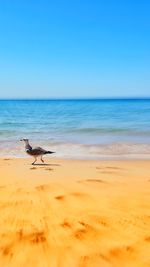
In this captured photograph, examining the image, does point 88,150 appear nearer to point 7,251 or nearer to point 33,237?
point 33,237

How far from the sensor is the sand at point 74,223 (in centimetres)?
406

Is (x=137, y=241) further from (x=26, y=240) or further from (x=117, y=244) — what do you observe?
(x=26, y=240)

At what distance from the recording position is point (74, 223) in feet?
Result: 16.5

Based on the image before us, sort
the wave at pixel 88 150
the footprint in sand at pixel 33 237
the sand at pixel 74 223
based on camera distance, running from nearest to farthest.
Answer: the sand at pixel 74 223 → the footprint in sand at pixel 33 237 → the wave at pixel 88 150

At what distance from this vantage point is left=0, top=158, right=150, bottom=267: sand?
4.06 metres

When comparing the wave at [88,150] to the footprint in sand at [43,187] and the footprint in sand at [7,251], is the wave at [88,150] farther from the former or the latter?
the footprint in sand at [7,251]

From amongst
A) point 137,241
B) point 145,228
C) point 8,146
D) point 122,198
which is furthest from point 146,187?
point 8,146

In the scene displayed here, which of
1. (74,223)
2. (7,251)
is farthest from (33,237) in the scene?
(74,223)

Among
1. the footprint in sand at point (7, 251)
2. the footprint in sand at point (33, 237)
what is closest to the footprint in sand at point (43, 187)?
the footprint in sand at point (33, 237)

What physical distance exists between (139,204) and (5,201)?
217cm

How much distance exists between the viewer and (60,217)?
17.5 ft

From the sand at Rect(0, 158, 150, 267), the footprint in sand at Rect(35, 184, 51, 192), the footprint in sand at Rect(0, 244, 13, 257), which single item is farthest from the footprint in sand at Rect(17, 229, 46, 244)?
the footprint in sand at Rect(35, 184, 51, 192)

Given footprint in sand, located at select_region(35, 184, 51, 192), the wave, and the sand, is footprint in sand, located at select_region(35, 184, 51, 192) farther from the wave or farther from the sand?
the wave

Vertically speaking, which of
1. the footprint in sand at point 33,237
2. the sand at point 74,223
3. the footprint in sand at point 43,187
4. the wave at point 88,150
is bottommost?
the wave at point 88,150
